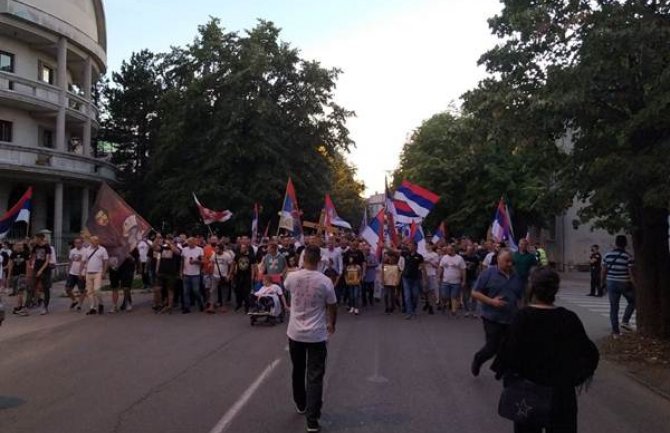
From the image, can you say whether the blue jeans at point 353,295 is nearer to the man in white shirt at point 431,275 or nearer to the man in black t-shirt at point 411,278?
the man in black t-shirt at point 411,278

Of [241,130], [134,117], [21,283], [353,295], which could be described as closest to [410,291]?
[353,295]

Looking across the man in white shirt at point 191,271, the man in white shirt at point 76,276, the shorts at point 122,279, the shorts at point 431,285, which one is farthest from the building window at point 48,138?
the shorts at point 431,285

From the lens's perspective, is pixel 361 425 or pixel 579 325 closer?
pixel 579 325

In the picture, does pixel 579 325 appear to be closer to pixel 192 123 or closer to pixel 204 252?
pixel 204 252

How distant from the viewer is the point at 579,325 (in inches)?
178

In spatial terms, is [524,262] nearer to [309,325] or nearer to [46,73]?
[309,325]

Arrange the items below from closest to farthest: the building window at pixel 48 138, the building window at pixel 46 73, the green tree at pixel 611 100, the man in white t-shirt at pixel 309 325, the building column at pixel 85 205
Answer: the man in white t-shirt at pixel 309 325 → the green tree at pixel 611 100 → the building window at pixel 46 73 → the building window at pixel 48 138 → the building column at pixel 85 205

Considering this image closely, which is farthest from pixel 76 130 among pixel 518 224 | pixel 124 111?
pixel 518 224

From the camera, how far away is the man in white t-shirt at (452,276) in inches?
627

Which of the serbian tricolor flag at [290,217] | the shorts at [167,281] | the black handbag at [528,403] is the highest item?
the serbian tricolor flag at [290,217]

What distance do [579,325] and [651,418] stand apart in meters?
3.24

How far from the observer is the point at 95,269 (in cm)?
1533

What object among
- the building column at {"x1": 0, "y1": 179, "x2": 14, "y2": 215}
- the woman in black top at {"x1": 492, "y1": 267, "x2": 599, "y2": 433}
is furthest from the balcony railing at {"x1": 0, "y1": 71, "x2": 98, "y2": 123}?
the woman in black top at {"x1": 492, "y1": 267, "x2": 599, "y2": 433}

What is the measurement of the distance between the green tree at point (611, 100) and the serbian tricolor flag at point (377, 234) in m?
5.90
